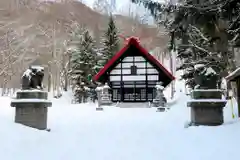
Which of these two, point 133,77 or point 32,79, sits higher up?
point 133,77

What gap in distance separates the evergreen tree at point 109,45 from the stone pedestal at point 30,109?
22.5m

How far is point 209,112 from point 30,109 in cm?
491

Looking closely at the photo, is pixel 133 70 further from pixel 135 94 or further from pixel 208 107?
pixel 208 107

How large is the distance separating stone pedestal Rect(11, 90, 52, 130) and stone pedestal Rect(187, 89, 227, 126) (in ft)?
13.7

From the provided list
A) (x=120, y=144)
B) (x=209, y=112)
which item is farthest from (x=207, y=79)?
(x=120, y=144)

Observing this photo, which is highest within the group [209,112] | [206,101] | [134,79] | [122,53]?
[122,53]

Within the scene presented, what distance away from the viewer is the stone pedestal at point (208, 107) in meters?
7.68

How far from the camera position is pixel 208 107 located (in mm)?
7738

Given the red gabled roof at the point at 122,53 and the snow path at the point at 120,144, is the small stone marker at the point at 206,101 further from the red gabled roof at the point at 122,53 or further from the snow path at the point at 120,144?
the red gabled roof at the point at 122,53

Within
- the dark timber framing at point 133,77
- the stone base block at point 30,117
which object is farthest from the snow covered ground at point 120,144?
the dark timber framing at point 133,77

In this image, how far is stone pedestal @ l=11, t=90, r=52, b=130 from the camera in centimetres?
753

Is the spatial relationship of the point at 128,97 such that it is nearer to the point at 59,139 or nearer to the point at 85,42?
the point at 85,42

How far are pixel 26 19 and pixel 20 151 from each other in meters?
32.6

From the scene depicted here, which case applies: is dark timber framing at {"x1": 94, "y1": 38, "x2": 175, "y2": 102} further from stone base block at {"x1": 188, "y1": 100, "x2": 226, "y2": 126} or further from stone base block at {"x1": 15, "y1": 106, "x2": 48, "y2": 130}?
stone base block at {"x1": 15, "y1": 106, "x2": 48, "y2": 130}
